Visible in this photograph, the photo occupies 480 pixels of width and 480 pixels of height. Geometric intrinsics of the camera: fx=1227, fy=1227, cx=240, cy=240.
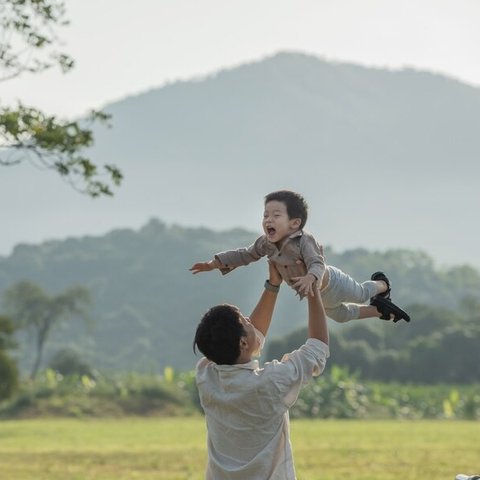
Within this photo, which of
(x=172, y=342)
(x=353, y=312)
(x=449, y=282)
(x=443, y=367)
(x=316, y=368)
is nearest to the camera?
(x=316, y=368)

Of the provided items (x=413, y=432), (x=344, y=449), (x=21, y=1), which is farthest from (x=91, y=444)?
(x=21, y=1)

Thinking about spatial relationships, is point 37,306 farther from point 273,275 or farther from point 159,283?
point 273,275

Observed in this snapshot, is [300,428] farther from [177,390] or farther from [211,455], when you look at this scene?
[211,455]

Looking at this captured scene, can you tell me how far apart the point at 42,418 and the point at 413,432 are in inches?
441

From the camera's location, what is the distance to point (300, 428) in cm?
3112

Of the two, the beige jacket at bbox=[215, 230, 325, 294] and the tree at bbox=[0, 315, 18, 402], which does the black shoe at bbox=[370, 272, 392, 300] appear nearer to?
the beige jacket at bbox=[215, 230, 325, 294]

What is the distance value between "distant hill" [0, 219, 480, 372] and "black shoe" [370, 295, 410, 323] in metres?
85.1

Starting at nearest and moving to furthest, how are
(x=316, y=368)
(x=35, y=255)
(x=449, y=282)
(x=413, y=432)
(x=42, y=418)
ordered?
(x=316, y=368) < (x=413, y=432) < (x=42, y=418) < (x=449, y=282) < (x=35, y=255)

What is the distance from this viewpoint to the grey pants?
5.66m

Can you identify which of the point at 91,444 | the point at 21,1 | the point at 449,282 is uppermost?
the point at 449,282

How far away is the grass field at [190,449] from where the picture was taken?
19.0 metres

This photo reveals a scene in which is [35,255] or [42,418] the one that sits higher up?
[35,255]

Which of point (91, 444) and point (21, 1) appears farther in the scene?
point (91, 444)

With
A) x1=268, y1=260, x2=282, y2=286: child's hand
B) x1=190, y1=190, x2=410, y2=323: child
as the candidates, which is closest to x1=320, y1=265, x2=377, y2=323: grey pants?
x1=190, y1=190, x2=410, y2=323: child
